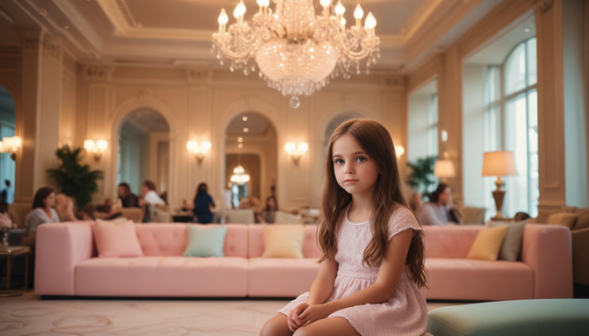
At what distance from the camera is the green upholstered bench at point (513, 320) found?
1848 millimetres

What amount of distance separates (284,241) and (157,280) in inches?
52.8

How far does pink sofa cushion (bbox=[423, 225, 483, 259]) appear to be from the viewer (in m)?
5.30

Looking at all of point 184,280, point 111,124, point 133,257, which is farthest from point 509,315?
point 111,124

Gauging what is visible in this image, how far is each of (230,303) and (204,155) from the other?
6.81 m

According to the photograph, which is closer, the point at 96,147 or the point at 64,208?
the point at 64,208

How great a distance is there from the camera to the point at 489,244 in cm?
497

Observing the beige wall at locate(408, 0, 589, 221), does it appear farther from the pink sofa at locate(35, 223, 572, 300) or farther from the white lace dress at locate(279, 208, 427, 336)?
the white lace dress at locate(279, 208, 427, 336)

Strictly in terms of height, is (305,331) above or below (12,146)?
below

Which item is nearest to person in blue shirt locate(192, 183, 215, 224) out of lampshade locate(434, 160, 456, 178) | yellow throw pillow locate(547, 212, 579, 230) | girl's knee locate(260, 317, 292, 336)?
lampshade locate(434, 160, 456, 178)

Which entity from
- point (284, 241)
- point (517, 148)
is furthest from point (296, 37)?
point (517, 148)

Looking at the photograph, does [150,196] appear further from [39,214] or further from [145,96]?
[145,96]

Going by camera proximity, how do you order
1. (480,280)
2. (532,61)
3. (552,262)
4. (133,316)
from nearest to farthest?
(133,316)
(552,262)
(480,280)
(532,61)

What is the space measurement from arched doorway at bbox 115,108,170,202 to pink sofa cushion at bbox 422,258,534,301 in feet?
44.1

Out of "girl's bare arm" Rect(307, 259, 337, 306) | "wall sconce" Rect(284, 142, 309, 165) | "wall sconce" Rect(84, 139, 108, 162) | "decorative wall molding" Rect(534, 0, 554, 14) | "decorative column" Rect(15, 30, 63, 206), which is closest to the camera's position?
"girl's bare arm" Rect(307, 259, 337, 306)
